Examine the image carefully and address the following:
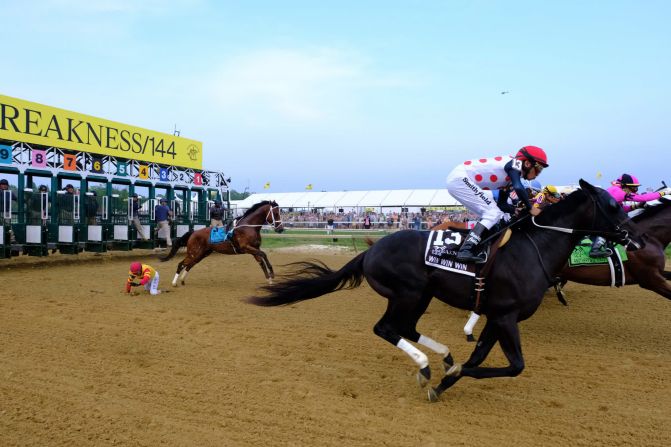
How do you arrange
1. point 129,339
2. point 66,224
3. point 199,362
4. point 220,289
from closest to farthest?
point 199,362 < point 129,339 < point 220,289 < point 66,224

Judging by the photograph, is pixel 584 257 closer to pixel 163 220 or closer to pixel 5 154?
pixel 163 220

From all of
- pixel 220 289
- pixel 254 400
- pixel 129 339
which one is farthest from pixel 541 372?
pixel 220 289

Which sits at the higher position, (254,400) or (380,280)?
Result: (380,280)

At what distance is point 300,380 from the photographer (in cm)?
471

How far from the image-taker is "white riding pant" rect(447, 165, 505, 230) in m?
4.70

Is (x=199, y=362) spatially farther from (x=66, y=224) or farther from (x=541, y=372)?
(x=66, y=224)

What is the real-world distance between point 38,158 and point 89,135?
2.47 metres

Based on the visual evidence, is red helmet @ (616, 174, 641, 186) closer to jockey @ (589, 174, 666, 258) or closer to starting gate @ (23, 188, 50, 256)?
jockey @ (589, 174, 666, 258)

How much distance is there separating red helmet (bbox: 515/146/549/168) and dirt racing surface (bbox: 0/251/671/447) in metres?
2.12

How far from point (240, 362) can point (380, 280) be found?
1801 mm

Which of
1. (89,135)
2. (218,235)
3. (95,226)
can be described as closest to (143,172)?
(89,135)

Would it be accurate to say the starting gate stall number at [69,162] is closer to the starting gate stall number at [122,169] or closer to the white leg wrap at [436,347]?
the starting gate stall number at [122,169]

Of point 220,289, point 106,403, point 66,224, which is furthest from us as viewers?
point 66,224

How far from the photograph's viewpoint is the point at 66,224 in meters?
14.3
